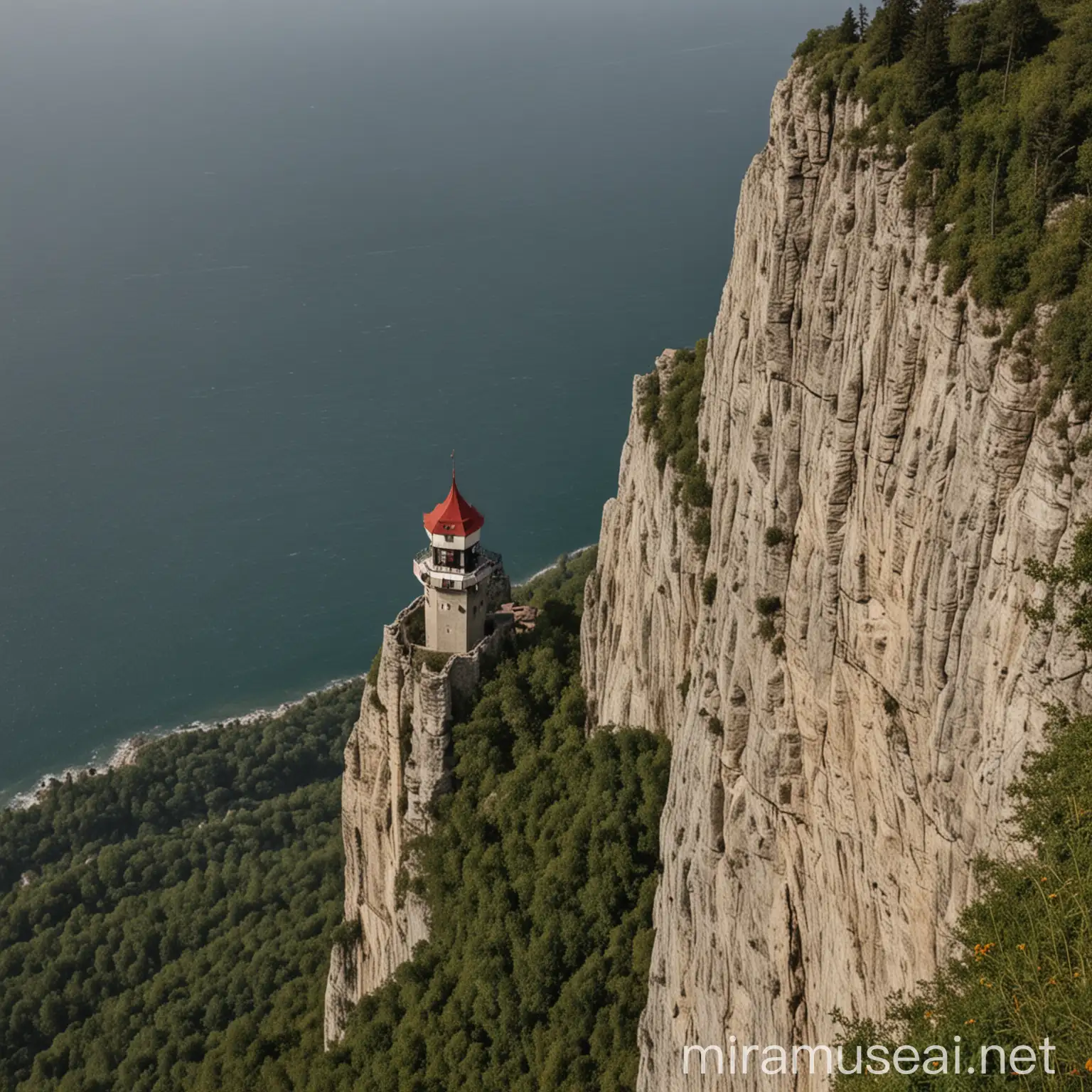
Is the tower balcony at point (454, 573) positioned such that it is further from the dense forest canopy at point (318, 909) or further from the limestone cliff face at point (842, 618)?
the limestone cliff face at point (842, 618)

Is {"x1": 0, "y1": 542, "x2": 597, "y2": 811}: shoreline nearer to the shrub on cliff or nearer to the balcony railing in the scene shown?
the balcony railing

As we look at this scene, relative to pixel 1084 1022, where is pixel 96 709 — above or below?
above

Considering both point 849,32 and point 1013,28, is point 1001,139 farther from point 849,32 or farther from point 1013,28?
point 849,32

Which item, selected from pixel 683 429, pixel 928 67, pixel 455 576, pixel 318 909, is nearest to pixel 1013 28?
pixel 928 67

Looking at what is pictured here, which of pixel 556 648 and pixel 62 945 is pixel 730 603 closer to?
pixel 556 648

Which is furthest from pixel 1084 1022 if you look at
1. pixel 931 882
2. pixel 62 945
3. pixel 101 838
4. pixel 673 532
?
pixel 101 838

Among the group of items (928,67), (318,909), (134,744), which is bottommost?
(318,909)
